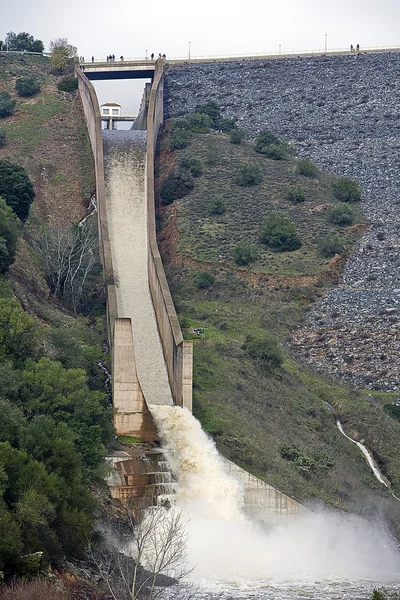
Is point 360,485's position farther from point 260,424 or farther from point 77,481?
point 77,481

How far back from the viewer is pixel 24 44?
87.9 metres

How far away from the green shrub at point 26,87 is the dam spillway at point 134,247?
37.8 feet

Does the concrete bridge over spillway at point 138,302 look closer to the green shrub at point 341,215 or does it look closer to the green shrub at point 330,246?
the green shrub at point 330,246

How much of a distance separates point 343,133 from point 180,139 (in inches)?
445

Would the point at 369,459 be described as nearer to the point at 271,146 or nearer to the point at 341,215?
the point at 341,215

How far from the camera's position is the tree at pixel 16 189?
5703cm

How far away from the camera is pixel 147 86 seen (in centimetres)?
8094

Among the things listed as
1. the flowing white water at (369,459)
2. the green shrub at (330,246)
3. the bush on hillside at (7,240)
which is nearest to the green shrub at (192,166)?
the green shrub at (330,246)

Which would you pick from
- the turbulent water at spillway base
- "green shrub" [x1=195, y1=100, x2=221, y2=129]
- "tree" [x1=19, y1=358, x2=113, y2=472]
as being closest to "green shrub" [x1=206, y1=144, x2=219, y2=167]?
"green shrub" [x1=195, y1=100, x2=221, y2=129]

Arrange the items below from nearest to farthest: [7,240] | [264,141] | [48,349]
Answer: [48,349]
[7,240]
[264,141]

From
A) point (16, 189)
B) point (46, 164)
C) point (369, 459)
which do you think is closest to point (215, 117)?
point (46, 164)

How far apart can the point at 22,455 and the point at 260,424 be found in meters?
14.9

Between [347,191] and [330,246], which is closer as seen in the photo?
[330,246]

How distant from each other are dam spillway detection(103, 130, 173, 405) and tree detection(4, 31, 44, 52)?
20667mm
